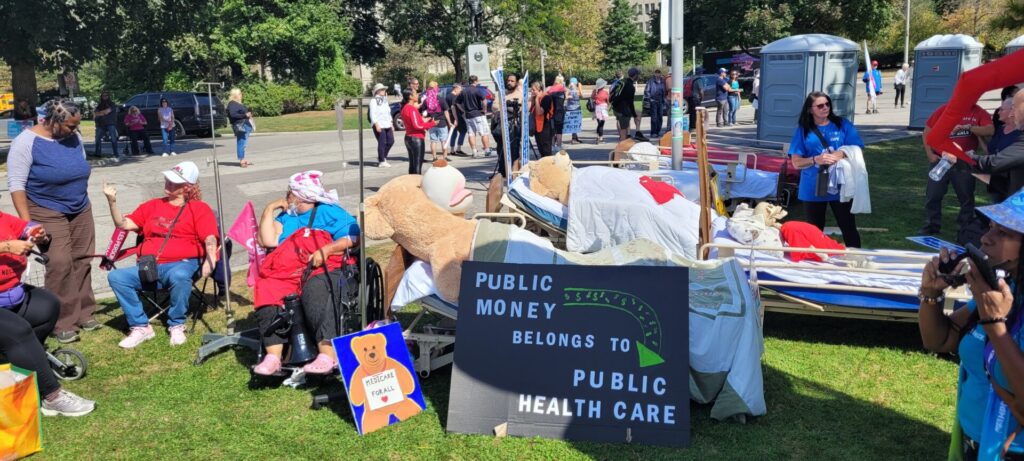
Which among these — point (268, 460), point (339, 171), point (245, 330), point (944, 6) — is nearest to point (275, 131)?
point (339, 171)

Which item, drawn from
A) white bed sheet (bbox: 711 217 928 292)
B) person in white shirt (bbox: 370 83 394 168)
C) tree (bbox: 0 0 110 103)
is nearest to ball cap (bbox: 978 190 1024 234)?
white bed sheet (bbox: 711 217 928 292)

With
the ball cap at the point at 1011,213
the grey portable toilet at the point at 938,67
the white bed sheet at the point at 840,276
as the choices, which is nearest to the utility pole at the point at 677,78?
the white bed sheet at the point at 840,276

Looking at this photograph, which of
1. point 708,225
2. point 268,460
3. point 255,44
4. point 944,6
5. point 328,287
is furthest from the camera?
point 944,6

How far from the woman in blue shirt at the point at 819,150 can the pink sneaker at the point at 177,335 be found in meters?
5.41

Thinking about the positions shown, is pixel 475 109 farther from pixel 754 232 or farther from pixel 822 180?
pixel 754 232

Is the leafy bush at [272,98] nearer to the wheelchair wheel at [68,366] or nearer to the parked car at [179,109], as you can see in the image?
the parked car at [179,109]

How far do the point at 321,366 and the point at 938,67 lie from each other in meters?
17.2

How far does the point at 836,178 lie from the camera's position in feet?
23.5

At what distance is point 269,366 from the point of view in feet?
17.4

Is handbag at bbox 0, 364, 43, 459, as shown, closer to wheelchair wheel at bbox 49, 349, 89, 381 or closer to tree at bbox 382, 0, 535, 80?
wheelchair wheel at bbox 49, 349, 89, 381

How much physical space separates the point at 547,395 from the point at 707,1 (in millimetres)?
43746

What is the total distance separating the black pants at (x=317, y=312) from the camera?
5.38 m

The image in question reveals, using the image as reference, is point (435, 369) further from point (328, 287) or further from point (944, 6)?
point (944, 6)

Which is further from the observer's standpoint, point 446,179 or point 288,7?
point 288,7
